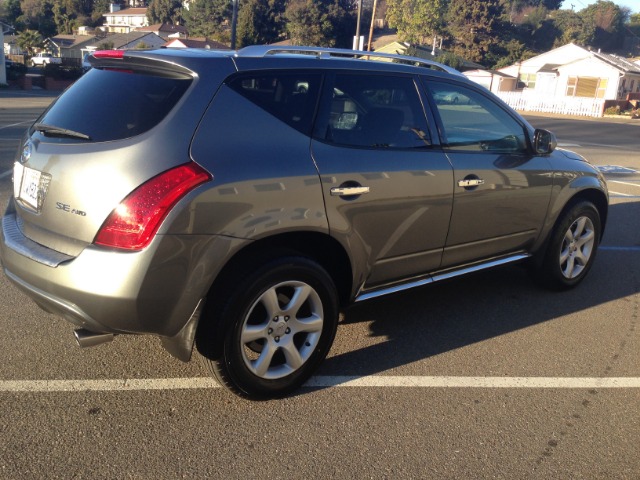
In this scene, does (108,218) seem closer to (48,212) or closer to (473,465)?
(48,212)

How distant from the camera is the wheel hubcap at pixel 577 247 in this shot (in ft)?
17.1

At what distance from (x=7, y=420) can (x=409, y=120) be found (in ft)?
9.31

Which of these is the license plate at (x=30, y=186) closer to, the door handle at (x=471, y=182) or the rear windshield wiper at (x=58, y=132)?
the rear windshield wiper at (x=58, y=132)

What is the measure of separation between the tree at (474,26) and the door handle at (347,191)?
75.0 meters

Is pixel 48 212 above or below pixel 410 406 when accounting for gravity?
above

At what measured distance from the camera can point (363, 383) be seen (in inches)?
142

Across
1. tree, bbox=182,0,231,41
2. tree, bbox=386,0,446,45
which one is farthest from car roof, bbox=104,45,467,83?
tree, bbox=182,0,231,41

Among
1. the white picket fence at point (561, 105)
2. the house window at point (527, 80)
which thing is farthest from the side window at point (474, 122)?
the house window at point (527, 80)

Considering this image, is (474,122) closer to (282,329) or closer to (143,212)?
(282,329)

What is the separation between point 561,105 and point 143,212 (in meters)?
46.9

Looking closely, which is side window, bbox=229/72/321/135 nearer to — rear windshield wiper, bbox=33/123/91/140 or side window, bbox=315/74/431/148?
side window, bbox=315/74/431/148

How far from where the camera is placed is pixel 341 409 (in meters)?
3.33

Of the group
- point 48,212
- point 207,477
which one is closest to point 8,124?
point 48,212

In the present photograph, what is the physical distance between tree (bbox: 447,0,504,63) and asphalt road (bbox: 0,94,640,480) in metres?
74.4
